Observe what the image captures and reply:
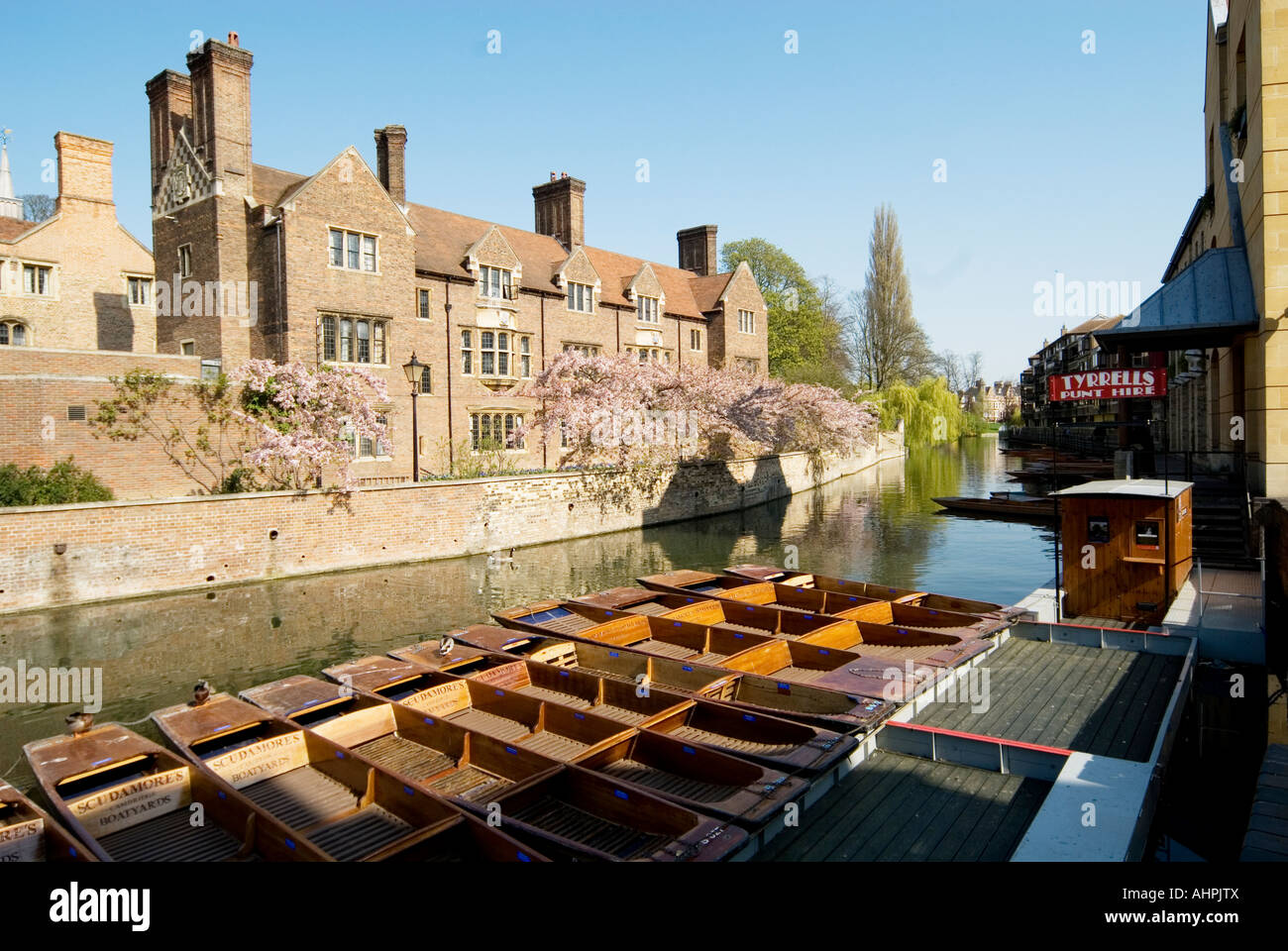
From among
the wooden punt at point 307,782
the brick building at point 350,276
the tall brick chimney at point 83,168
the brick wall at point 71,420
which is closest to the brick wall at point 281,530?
the brick wall at point 71,420

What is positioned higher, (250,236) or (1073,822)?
(250,236)

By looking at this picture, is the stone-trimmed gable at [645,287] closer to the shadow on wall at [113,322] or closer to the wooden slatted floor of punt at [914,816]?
the shadow on wall at [113,322]

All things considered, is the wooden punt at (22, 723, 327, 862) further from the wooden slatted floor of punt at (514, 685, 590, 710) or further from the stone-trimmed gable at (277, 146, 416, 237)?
the stone-trimmed gable at (277, 146, 416, 237)

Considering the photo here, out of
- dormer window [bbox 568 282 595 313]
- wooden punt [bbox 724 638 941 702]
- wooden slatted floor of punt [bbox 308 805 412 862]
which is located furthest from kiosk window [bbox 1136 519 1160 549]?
dormer window [bbox 568 282 595 313]

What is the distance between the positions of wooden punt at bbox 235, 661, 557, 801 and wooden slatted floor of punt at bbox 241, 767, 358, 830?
0.37 m

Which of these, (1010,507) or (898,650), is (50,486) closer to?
(898,650)

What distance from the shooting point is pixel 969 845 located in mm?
5691

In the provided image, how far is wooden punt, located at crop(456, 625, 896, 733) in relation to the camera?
7.71 m

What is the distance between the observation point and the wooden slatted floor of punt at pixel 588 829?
5922 millimetres

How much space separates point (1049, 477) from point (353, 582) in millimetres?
30016
